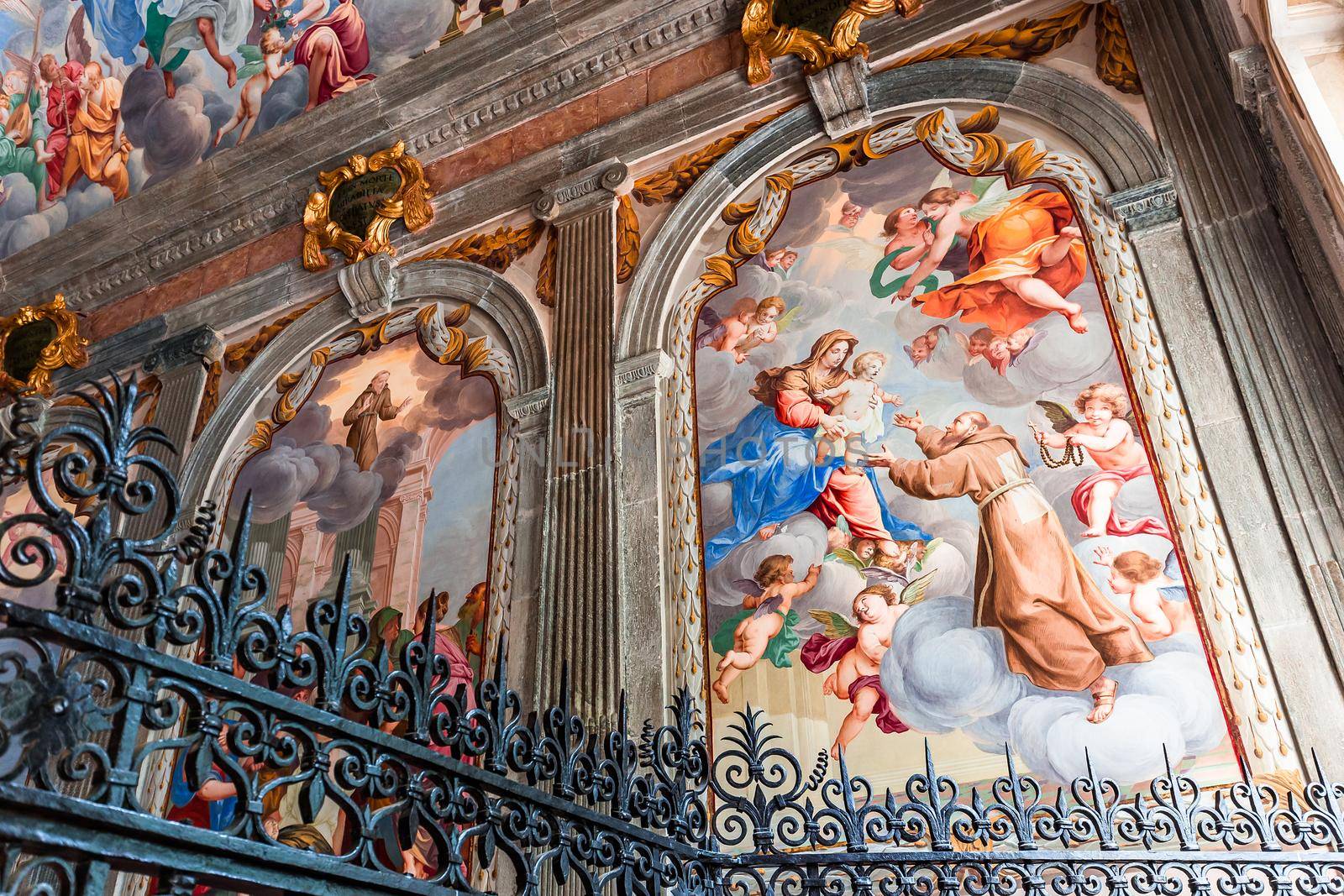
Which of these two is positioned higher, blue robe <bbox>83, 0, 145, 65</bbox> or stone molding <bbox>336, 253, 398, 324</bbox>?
blue robe <bbox>83, 0, 145, 65</bbox>

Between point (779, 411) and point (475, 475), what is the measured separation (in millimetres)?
1975

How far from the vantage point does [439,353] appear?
24.9 feet

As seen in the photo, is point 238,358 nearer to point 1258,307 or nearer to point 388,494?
point 388,494

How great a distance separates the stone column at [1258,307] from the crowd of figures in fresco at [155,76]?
466cm

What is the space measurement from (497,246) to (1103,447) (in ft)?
13.9

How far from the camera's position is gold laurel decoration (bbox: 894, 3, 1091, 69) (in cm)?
641

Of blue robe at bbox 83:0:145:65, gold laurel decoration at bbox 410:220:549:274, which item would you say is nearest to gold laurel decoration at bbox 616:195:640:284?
gold laurel decoration at bbox 410:220:549:274

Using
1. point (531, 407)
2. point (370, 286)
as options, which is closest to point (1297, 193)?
point (531, 407)

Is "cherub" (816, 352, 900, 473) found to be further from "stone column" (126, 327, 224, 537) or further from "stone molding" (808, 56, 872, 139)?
"stone column" (126, 327, 224, 537)

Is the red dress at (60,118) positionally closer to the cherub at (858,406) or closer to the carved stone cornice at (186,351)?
the carved stone cornice at (186,351)

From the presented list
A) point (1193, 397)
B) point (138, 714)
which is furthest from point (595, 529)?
point (138, 714)

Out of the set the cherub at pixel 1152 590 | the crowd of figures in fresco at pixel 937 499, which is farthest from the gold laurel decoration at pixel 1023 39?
the cherub at pixel 1152 590

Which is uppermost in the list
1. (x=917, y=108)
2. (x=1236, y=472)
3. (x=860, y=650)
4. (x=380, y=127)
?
(x=380, y=127)

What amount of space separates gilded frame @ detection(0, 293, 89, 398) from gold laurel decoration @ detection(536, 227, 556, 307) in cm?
448
